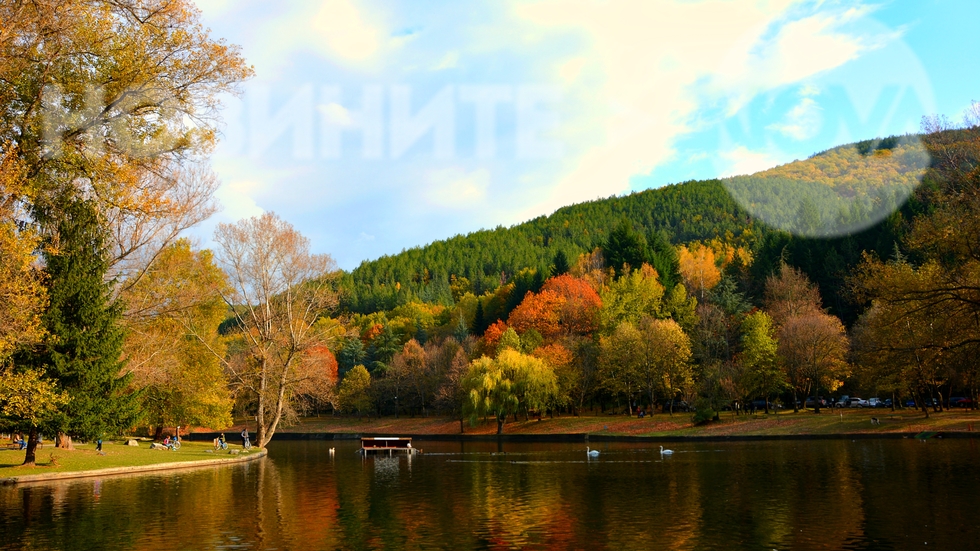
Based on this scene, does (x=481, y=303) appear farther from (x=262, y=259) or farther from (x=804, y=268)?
(x=262, y=259)

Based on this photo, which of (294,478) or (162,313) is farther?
(162,313)

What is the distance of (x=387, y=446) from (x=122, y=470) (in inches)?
849

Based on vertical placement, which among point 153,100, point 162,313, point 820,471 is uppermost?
point 153,100

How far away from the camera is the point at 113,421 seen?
33.1m

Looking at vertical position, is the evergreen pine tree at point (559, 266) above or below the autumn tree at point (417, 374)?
above

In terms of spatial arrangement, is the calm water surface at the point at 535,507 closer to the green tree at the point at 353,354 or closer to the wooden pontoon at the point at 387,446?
the wooden pontoon at the point at 387,446

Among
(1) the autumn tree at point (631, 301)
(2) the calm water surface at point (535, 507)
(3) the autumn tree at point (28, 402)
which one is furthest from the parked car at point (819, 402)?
(3) the autumn tree at point (28, 402)

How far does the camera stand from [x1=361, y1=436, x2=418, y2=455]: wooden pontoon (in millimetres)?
51981

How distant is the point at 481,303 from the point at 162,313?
3579 inches

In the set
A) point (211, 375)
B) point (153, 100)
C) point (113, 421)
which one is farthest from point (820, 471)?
point (211, 375)

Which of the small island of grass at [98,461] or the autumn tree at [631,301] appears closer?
the small island of grass at [98,461]

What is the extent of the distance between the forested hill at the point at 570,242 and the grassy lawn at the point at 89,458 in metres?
110

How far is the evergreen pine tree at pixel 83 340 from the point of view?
31.4 metres

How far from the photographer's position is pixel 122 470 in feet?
113
